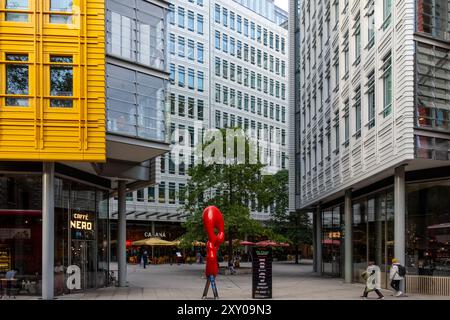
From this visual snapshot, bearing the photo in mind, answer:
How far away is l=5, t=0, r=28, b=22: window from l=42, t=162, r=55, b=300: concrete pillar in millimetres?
5524

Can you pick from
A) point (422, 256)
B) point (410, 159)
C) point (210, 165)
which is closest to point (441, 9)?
point (410, 159)

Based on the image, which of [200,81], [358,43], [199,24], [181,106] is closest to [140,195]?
[181,106]

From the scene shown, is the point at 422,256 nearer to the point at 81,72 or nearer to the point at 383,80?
the point at 383,80

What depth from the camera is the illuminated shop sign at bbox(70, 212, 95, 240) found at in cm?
2884

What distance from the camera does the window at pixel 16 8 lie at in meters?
24.6

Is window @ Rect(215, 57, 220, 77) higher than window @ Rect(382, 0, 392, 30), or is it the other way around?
window @ Rect(215, 57, 220, 77)

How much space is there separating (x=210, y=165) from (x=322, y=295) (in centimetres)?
2417

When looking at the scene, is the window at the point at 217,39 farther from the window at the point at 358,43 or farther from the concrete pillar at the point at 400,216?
the concrete pillar at the point at 400,216

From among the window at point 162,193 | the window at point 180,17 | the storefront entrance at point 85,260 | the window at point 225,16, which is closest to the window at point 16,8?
the storefront entrance at point 85,260

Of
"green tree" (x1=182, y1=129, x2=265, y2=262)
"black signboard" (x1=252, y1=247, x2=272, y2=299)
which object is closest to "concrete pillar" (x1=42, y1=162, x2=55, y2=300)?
"black signboard" (x1=252, y1=247, x2=272, y2=299)

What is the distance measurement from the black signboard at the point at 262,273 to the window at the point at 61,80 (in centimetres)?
903

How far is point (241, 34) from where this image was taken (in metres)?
88.6

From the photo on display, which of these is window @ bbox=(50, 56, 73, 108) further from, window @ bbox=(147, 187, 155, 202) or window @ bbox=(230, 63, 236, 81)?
window @ bbox=(230, 63, 236, 81)

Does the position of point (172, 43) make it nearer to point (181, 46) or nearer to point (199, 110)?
point (181, 46)
